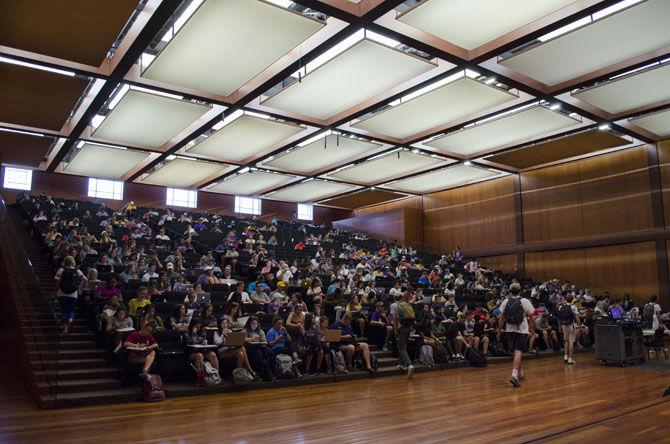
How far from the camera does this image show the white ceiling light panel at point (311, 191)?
21.7m

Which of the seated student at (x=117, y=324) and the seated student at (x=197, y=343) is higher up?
the seated student at (x=117, y=324)

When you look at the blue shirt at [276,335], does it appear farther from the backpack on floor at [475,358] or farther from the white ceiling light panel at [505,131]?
the white ceiling light panel at [505,131]

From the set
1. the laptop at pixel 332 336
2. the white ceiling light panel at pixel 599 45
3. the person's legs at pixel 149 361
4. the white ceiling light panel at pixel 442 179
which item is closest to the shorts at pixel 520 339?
the laptop at pixel 332 336

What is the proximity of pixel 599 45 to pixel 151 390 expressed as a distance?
9684 millimetres

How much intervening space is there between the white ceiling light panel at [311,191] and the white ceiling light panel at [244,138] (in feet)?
16.5

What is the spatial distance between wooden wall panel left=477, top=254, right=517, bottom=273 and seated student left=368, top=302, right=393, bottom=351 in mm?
11275

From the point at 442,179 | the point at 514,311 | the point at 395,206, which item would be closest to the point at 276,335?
the point at 514,311

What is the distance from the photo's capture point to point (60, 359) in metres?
7.22

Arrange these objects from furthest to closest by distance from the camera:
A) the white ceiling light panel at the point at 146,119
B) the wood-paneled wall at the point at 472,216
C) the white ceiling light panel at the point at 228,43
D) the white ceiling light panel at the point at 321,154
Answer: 1. the wood-paneled wall at the point at 472,216
2. the white ceiling light panel at the point at 321,154
3. the white ceiling light panel at the point at 146,119
4. the white ceiling light panel at the point at 228,43

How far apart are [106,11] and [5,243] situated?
456cm

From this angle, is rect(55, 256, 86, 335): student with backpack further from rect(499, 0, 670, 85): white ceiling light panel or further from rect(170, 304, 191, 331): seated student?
rect(499, 0, 670, 85): white ceiling light panel

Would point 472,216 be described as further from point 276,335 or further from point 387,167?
point 276,335

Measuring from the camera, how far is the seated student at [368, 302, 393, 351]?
406 inches

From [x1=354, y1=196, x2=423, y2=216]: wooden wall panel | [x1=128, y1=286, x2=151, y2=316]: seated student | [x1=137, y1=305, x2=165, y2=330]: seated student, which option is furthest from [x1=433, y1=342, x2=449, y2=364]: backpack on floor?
[x1=354, y1=196, x2=423, y2=216]: wooden wall panel
